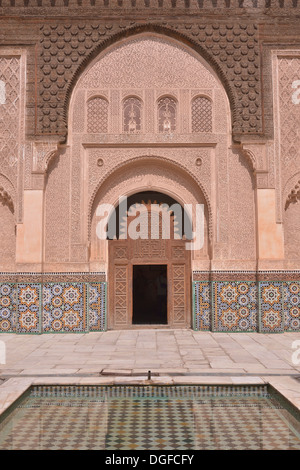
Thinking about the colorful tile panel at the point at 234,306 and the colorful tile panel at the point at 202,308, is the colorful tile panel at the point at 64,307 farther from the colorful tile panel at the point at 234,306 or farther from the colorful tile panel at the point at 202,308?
the colorful tile panel at the point at 234,306

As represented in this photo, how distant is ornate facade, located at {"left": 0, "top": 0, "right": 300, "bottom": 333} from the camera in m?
5.93

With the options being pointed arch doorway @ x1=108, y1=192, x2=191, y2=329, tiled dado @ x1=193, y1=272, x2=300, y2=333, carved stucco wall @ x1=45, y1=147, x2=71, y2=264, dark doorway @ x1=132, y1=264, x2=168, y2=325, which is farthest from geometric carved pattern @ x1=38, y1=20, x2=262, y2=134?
dark doorway @ x1=132, y1=264, x2=168, y2=325

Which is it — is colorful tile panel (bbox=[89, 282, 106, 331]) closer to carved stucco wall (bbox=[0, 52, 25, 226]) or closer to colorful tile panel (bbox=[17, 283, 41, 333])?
colorful tile panel (bbox=[17, 283, 41, 333])

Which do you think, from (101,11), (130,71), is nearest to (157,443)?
(130,71)

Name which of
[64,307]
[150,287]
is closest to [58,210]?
[64,307]

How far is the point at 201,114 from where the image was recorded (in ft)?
20.6

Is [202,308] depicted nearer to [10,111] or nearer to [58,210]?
[58,210]

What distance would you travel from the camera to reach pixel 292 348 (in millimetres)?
4777

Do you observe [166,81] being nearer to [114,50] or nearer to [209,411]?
[114,50]

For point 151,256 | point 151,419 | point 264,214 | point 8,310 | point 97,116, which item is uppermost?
point 97,116

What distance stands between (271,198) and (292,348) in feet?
6.61

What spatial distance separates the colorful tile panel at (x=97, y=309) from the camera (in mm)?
5973

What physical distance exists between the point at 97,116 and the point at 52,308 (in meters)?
2.59

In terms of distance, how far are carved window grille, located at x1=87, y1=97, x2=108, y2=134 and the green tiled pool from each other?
3871mm
